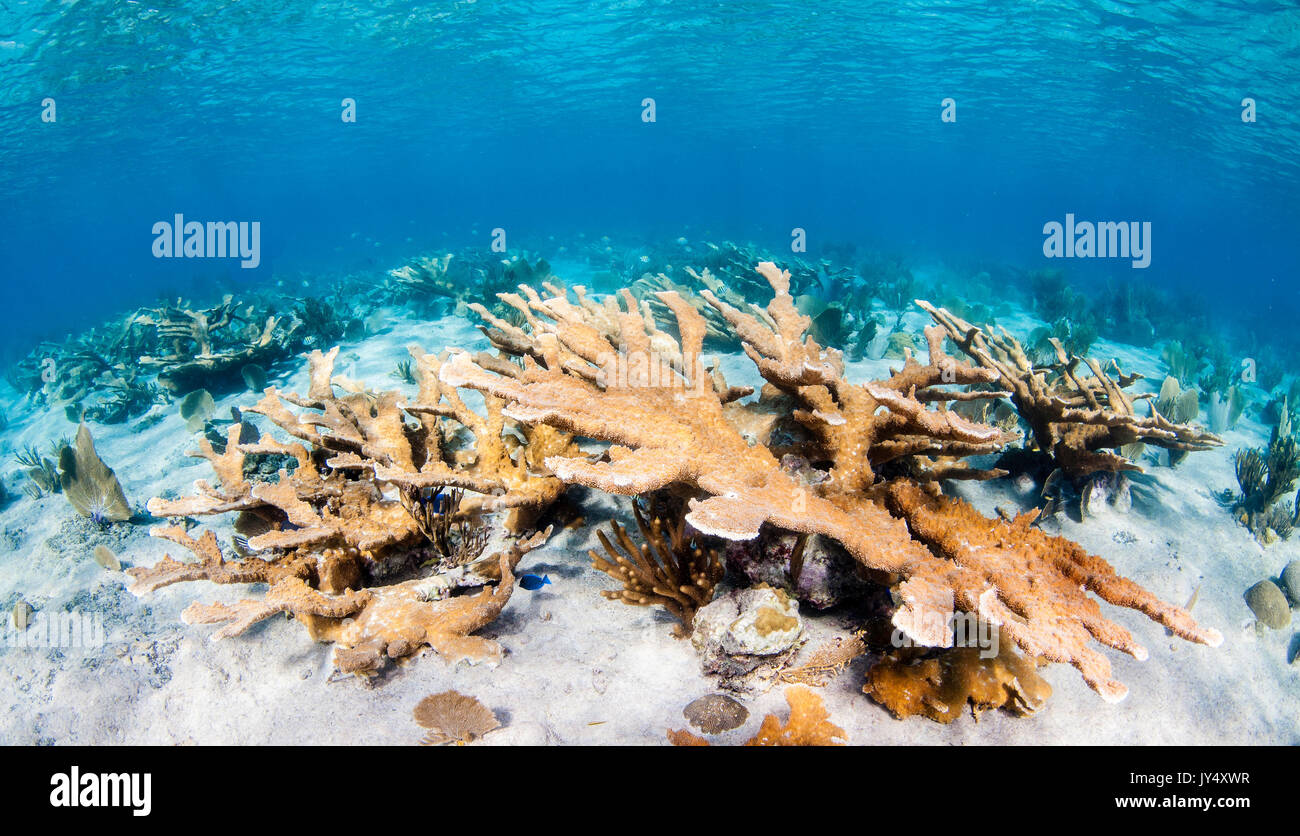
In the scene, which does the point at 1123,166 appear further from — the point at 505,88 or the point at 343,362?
the point at 343,362

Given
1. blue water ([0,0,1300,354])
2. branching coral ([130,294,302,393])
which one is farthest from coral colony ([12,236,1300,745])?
blue water ([0,0,1300,354])

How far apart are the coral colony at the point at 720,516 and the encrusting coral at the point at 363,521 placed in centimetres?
2

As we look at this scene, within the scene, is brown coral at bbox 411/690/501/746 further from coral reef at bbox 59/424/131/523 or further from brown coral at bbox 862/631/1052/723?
coral reef at bbox 59/424/131/523

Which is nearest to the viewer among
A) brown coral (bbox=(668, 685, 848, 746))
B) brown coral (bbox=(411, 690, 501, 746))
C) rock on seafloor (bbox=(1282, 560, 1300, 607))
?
brown coral (bbox=(668, 685, 848, 746))

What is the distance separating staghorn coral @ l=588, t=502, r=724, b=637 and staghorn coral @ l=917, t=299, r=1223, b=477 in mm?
2724

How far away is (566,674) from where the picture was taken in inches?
118

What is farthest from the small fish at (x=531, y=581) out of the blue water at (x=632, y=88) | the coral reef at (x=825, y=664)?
the blue water at (x=632, y=88)

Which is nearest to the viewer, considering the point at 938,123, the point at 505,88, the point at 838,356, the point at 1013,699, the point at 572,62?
the point at 1013,699

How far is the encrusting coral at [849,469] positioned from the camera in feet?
7.09

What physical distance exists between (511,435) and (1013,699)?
3.63 meters

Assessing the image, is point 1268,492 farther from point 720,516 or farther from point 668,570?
point 720,516

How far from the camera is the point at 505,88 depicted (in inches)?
1742

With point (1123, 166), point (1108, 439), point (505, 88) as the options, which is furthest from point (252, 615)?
point (1123, 166)

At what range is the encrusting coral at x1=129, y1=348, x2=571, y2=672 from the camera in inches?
115
